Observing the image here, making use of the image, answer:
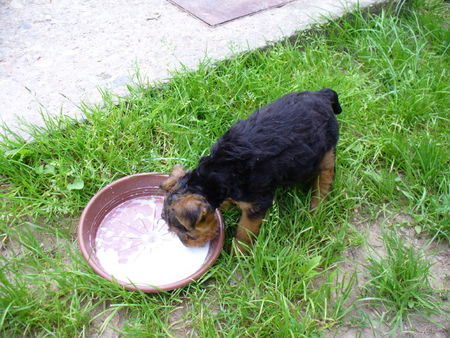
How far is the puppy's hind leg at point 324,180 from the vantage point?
3.38 meters

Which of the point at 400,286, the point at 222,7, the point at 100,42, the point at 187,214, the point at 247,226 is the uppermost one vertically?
the point at 100,42

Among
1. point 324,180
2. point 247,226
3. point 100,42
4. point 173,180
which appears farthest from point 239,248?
point 100,42

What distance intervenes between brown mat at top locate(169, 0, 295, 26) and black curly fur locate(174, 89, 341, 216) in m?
2.45

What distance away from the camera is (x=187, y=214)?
9.11 feet

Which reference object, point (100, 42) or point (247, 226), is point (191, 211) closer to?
point (247, 226)

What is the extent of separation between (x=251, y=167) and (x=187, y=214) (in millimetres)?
564

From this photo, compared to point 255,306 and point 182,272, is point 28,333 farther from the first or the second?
point 255,306

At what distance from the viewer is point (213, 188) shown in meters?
2.98

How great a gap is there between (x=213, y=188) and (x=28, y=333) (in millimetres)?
1507

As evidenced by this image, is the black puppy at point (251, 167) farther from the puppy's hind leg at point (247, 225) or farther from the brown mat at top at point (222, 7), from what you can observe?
the brown mat at top at point (222, 7)

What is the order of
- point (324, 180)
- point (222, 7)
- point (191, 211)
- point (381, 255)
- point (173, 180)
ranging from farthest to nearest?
point (222, 7) → point (324, 180) → point (381, 255) → point (173, 180) → point (191, 211)

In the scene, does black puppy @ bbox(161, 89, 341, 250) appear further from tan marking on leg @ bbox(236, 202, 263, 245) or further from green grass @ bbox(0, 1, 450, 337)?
green grass @ bbox(0, 1, 450, 337)

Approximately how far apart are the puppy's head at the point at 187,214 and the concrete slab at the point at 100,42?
4.86 ft

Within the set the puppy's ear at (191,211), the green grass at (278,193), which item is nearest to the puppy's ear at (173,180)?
the puppy's ear at (191,211)
